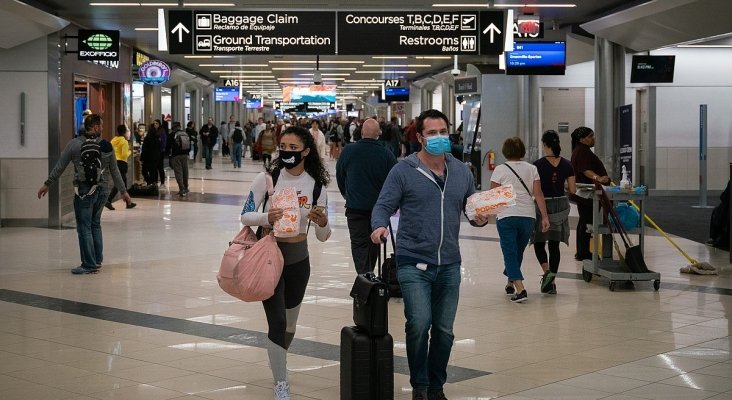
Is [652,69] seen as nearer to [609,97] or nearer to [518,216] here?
[609,97]

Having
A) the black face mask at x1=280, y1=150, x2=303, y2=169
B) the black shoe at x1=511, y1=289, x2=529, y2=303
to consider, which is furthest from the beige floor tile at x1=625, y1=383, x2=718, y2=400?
the black shoe at x1=511, y1=289, x2=529, y2=303

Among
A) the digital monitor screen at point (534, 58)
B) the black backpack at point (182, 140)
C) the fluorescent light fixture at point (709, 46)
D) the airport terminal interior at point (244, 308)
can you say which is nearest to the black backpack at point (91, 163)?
the airport terminal interior at point (244, 308)

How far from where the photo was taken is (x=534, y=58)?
63.0ft

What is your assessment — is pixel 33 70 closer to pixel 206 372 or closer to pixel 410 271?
pixel 206 372

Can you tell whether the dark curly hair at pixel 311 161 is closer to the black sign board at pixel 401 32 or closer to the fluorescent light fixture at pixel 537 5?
the black sign board at pixel 401 32

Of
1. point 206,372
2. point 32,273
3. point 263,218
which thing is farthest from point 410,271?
point 32,273

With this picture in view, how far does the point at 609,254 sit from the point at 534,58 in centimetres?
828

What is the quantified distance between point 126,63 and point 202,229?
9518 mm

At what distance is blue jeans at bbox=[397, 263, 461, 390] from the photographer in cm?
581

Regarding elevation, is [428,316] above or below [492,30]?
below

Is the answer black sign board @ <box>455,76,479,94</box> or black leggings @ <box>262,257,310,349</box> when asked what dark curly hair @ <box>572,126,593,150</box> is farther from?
black sign board @ <box>455,76,479,94</box>

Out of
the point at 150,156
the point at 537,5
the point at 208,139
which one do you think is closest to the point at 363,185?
the point at 537,5

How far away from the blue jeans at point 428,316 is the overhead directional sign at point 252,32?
305 inches

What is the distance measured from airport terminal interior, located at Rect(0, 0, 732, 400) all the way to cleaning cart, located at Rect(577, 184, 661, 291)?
13 cm
